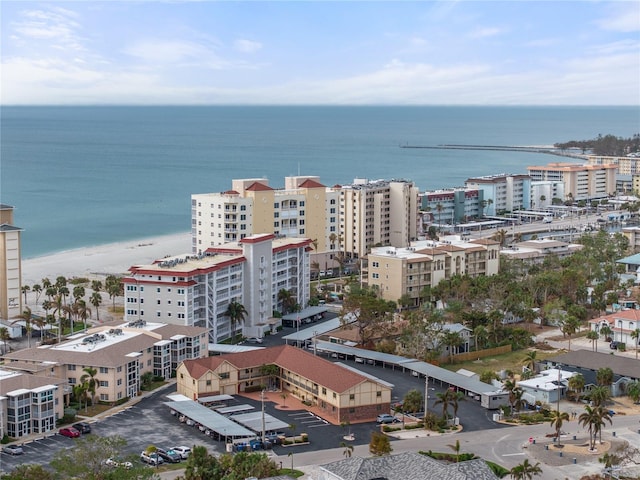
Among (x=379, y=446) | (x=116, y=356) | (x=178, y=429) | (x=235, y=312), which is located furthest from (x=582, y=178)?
(x=379, y=446)

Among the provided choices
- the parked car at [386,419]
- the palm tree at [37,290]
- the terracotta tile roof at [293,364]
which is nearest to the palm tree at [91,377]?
the terracotta tile roof at [293,364]

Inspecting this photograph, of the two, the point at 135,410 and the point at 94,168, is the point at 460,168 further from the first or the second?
the point at 135,410

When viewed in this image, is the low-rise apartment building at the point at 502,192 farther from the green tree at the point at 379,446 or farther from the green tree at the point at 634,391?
the green tree at the point at 379,446

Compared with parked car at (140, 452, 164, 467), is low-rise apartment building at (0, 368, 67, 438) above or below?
above

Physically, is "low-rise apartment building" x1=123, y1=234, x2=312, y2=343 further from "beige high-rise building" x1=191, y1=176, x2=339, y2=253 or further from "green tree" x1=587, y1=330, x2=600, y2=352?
"green tree" x1=587, y1=330, x2=600, y2=352

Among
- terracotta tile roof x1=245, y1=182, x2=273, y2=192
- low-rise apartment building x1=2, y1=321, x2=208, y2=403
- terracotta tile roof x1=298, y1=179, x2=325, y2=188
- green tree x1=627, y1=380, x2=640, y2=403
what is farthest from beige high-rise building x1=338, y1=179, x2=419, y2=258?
green tree x1=627, y1=380, x2=640, y2=403

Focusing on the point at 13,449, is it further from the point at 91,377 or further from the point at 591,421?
the point at 591,421
